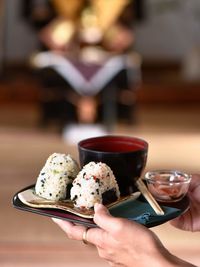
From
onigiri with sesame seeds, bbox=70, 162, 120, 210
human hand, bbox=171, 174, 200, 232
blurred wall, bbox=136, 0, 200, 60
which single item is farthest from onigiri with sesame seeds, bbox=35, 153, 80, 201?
blurred wall, bbox=136, 0, 200, 60

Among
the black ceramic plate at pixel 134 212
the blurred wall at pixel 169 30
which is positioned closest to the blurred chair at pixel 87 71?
the blurred wall at pixel 169 30

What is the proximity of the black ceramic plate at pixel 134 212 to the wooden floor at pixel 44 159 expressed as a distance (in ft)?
4.65

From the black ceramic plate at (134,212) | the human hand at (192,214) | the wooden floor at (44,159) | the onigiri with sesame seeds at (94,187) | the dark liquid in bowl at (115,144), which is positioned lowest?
the wooden floor at (44,159)

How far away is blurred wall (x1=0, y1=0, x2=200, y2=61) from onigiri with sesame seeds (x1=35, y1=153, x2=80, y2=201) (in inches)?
236

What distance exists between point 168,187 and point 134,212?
118mm

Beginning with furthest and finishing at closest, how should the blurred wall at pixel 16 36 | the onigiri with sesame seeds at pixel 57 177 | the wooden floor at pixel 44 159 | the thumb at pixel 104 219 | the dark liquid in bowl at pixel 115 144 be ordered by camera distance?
the blurred wall at pixel 16 36, the wooden floor at pixel 44 159, the dark liquid in bowl at pixel 115 144, the onigiri with sesame seeds at pixel 57 177, the thumb at pixel 104 219

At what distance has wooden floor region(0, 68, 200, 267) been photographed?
9.02 ft

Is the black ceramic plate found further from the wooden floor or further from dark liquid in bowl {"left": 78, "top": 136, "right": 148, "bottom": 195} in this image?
the wooden floor

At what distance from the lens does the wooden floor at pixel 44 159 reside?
9.02 feet

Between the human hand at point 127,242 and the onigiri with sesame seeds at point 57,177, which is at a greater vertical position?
the onigiri with sesame seeds at point 57,177

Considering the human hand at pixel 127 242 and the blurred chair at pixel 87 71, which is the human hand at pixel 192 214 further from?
the blurred chair at pixel 87 71

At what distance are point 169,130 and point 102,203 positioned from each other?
4344 mm

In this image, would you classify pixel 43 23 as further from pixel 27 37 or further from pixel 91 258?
pixel 91 258

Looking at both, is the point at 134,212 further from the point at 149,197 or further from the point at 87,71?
the point at 87,71
